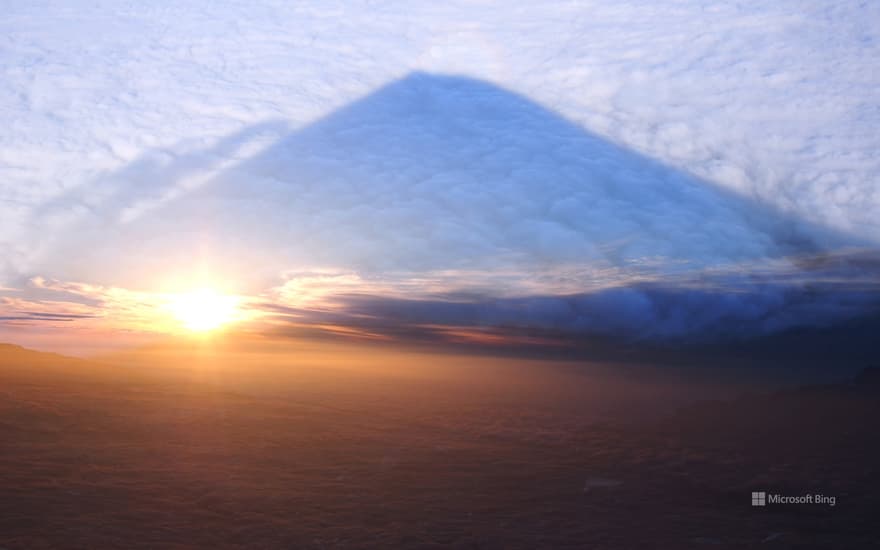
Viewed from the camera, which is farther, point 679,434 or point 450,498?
point 679,434

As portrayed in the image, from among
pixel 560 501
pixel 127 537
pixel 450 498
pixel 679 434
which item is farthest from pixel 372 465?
pixel 679 434

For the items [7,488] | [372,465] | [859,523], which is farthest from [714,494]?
[7,488]

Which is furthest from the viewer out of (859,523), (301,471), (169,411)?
(169,411)

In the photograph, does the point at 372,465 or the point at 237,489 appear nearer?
the point at 237,489

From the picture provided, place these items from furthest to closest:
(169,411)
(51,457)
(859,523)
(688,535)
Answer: (169,411), (51,457), (859,523), (688,535)

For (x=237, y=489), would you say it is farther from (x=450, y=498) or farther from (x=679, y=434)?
(x=679, y=434)

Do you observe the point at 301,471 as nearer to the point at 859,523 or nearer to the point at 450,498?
the point at 450,498

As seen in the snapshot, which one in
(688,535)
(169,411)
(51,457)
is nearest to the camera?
(688,535)

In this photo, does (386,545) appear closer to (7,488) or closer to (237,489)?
(237,489)

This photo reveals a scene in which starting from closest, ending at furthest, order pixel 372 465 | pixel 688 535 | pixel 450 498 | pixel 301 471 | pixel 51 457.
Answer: pixel 688 535, pixel 450 498, pixel 51 457, pixel 301 471, pixel 372 465
